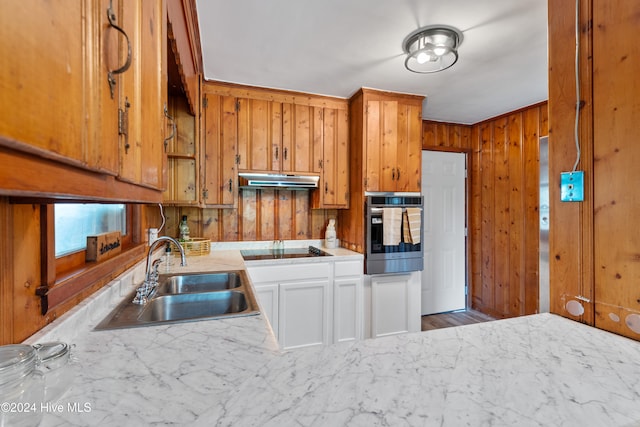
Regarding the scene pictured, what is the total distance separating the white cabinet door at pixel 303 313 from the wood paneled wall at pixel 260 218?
72 centimetres

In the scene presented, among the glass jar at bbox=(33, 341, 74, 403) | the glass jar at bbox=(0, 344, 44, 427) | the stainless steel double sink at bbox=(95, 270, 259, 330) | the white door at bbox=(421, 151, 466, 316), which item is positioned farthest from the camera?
the white door at bbox=(421, 151, 466, 316)

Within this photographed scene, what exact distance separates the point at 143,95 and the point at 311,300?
6.89 feet

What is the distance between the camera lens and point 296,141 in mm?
2850

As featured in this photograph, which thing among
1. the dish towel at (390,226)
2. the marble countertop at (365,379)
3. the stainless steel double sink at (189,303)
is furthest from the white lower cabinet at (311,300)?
the marble countertop at (365,379)

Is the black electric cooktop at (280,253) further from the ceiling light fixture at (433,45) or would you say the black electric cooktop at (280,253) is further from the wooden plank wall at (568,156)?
the wooden plank wall at (568,156)

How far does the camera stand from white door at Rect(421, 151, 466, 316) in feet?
11.8

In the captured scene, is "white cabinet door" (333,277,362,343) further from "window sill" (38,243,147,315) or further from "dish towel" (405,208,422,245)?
"window sill" (38,243,147,315)

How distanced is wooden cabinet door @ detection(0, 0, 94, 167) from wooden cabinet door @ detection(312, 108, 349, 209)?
8.10ft

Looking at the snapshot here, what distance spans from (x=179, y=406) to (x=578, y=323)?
46.9 inches

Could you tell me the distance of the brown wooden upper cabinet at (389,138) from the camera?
8.96ft

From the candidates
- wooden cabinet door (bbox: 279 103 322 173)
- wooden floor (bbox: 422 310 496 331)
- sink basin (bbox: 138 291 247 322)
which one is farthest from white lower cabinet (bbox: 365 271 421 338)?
sink basin (bbox: 138 291 247 322)

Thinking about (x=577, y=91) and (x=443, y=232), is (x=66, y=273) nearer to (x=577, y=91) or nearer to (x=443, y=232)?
(x=577, y=91)

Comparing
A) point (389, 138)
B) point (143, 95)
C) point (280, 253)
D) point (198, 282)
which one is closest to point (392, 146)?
point (389, 138)

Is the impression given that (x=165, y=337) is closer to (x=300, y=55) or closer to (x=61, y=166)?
(x=61, y=166)
